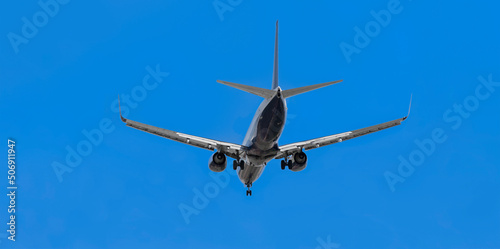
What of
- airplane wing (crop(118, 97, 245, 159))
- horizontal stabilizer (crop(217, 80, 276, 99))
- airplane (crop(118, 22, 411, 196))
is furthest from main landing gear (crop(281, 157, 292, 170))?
horizontal stabilizer (crop(217, 80, 276, 99))

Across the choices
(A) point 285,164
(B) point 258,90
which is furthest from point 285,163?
(B) point 258,90

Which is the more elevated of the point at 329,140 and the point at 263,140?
the point at 329,140

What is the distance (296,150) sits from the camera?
51344 mm

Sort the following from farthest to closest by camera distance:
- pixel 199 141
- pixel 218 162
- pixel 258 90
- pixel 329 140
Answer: pixel 329 140 < pixel 199 141 < pixel 218 162 < pixel 258 90

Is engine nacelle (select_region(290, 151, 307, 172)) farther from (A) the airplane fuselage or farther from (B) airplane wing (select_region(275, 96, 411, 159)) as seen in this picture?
(A) the airplane fuselage

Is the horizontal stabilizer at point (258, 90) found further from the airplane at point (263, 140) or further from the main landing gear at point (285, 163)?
the main landing gear at point (285, 163)

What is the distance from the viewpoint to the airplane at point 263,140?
1633 inches

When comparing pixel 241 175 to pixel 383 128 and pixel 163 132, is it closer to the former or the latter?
pixel 163 132

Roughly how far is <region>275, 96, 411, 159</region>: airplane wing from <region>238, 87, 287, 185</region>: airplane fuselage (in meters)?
2.54

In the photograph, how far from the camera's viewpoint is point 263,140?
147 feet

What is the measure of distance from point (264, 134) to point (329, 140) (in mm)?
10649

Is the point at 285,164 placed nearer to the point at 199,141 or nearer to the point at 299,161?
the point at 299,161

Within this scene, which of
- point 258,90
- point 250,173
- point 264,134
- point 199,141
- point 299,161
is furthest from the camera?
point 250,173

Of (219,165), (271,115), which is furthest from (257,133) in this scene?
(219,165)
